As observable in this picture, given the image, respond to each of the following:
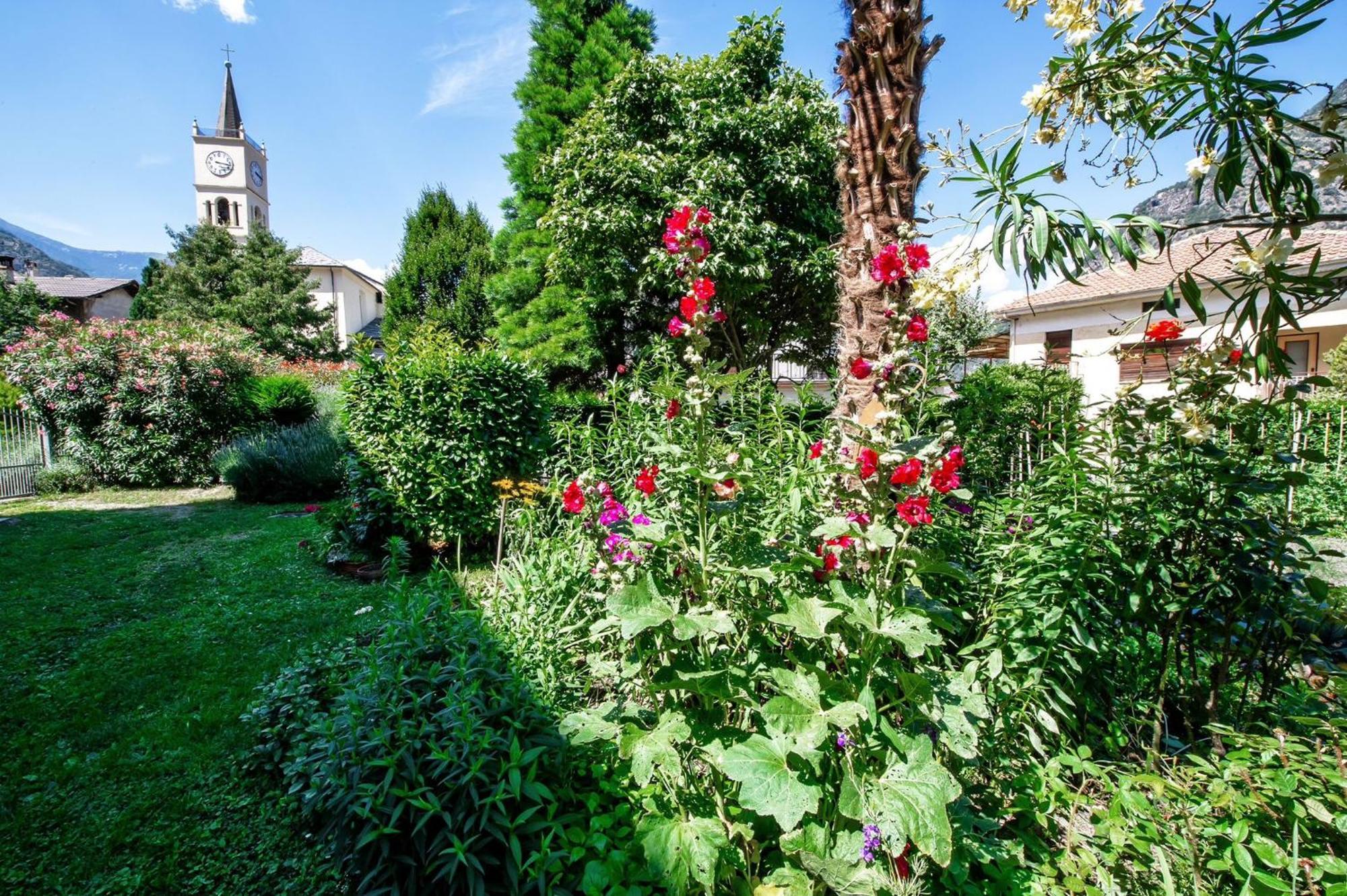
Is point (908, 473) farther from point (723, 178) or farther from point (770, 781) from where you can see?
point (723, 178)

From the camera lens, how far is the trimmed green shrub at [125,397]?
28.2 feet

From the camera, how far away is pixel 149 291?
22.3 meters

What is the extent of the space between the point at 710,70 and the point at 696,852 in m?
9.58

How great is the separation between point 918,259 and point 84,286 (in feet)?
141

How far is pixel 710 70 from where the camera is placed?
8578 millimetres

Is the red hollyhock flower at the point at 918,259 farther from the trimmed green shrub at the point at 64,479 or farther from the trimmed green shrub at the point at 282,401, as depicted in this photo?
the trimmed green shrub at the point at 64,479

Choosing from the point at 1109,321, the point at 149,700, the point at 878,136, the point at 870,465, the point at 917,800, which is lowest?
the point at 149,700

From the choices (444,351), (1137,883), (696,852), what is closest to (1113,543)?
(1137,883)

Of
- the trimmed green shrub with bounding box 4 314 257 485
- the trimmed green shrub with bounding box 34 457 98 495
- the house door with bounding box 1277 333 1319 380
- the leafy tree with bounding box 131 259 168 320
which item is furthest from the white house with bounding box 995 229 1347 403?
the leafy tree with bounding box 131 259 168 320

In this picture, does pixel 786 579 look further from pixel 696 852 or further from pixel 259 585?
pixel 259 585

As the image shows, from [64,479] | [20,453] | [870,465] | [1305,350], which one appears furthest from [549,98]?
[1305,350]

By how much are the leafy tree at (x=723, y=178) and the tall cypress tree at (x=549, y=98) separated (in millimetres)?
1679

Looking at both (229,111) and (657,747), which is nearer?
(657,747)

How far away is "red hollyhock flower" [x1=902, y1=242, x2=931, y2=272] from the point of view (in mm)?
1557
